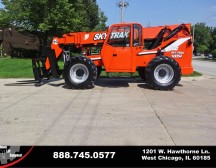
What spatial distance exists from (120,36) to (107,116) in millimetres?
5791

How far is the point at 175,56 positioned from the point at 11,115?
7.53 meters

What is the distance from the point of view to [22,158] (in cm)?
496

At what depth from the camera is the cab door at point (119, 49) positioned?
13484 millimetres

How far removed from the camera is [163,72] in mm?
13273

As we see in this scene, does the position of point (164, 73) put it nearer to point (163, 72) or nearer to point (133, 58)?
point (163, 72)

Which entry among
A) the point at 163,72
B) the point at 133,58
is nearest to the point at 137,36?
the point at 133,58

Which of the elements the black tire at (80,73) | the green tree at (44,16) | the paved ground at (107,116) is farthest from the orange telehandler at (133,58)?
the green tree at (44,16)

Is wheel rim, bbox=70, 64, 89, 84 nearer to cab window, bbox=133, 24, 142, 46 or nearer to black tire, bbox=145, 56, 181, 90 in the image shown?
cab window, bbox=133, 24, 142, 46

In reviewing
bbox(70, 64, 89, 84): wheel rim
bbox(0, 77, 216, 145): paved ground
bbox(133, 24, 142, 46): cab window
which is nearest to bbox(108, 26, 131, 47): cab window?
bbox(133, 24, 142, 46): cab window

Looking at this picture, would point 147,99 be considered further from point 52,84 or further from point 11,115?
point 52,84

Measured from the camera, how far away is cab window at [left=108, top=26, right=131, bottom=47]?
44.1 ft

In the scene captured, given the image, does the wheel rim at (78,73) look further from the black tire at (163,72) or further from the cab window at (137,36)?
the black tire at (163,72)

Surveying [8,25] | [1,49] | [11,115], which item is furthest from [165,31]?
[1,49]

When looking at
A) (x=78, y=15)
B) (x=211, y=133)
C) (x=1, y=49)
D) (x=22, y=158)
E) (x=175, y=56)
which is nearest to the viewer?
(x=22, y=158)
